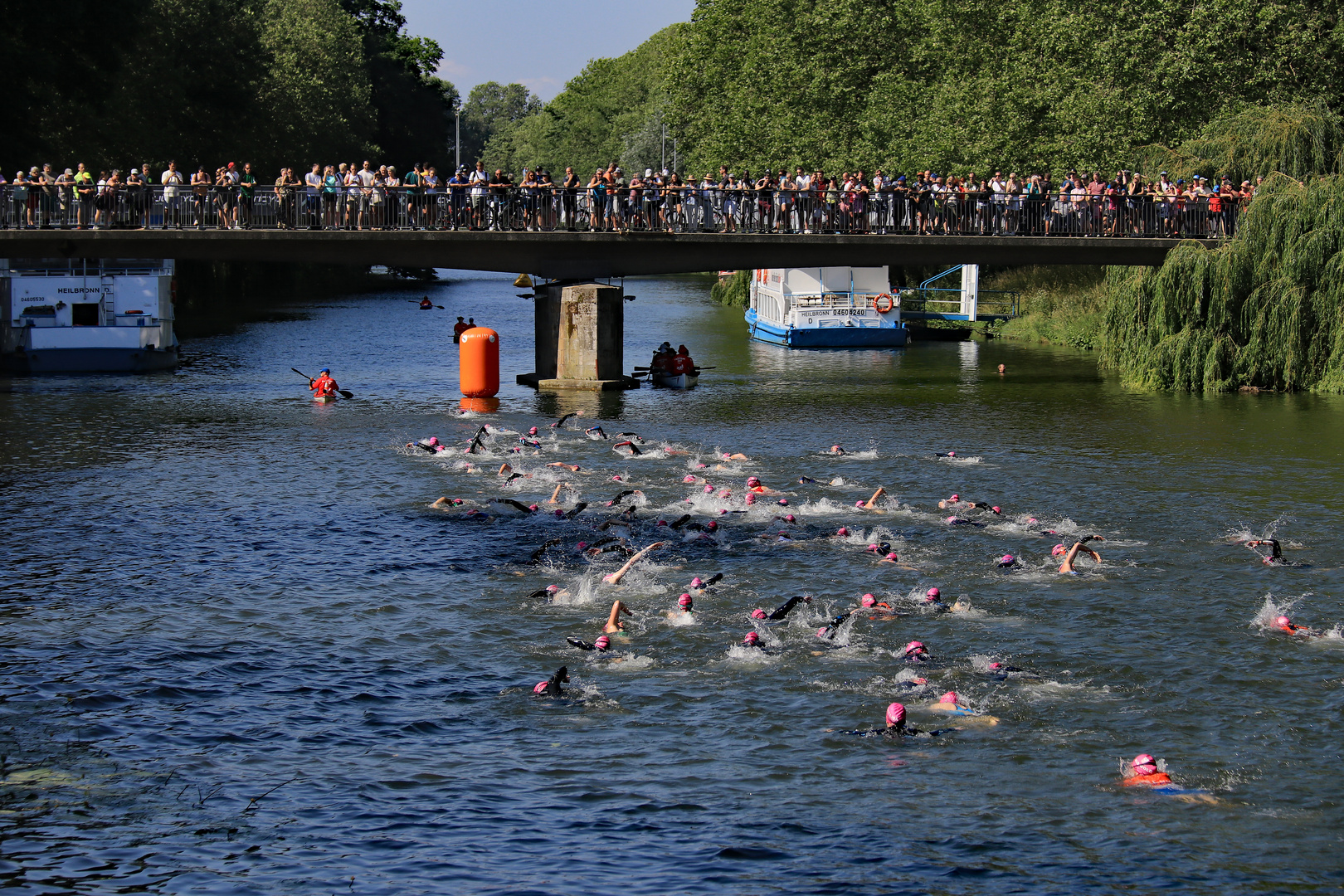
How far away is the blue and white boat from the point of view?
218ft

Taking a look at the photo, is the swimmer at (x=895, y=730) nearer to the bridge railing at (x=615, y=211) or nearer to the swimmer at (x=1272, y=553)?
the swimmer at (x=1272, y=553)

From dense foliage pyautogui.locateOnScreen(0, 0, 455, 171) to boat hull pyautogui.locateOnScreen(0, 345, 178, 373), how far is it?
57.1 ft

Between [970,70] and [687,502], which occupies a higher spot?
→ [970,70]

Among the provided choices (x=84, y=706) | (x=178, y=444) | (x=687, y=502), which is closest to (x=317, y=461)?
(x=178, y=444)

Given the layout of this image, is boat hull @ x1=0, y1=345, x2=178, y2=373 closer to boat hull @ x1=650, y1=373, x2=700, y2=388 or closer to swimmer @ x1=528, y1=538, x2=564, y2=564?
boat hull @ x1=650, y1=373, x2=700, y2=388

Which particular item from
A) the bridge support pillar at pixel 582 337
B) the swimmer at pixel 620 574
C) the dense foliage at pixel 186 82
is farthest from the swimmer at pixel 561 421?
the dense foliage at pixel 186 82

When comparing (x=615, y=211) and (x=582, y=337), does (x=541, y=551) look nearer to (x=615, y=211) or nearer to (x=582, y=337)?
(x=615, y=211)

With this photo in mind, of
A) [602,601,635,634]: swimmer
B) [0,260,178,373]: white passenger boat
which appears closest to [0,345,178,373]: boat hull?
[0,260,178,373]: white passenger boat

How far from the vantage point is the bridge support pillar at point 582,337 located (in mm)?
47438

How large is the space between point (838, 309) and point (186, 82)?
41.6 meters

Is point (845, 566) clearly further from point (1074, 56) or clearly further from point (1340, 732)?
point (1074, 56)

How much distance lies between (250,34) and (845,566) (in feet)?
251

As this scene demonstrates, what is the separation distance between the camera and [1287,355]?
44.9 meters

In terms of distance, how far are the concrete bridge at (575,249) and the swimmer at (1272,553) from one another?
77.2 feet
